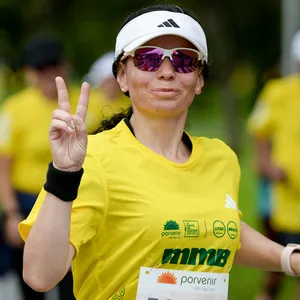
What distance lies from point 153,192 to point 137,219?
0.40 ft

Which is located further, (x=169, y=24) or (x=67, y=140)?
(x=169, y=24)

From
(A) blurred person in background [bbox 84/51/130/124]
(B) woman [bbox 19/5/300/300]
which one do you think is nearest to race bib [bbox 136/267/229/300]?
(B) woman [bbox 19/5/300/300]

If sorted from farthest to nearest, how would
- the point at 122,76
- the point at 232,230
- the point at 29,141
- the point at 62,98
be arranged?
1. the point at 29,141
2. the point at 122,76
3. the point at 232,230
4. the point at 62,98

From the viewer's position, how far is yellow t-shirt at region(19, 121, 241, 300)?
325cm

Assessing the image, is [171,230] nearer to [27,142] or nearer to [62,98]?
[62,98]

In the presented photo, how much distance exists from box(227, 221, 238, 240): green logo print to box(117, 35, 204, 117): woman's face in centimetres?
44

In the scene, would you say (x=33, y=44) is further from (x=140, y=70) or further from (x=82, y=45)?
(x=82, y=45)

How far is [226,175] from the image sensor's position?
12.1ft

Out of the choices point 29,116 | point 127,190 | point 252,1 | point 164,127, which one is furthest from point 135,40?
point 252,1

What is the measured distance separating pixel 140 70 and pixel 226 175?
1.75 ft

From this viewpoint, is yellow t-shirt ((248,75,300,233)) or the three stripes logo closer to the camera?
the three stripes logo

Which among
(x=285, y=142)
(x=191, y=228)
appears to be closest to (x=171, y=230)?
(x=191, y=228)

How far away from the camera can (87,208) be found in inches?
124

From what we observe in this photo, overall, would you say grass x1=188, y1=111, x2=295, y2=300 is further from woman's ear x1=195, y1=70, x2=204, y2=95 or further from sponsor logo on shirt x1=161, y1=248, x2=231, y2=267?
sponsor logo on shirt x1=161, y1=248, x2=231, y2=267
